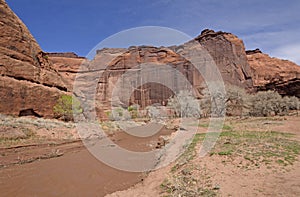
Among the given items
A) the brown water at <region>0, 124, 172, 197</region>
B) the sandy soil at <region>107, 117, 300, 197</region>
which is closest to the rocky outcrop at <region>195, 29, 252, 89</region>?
the brown water at <region>0, 124, 172, 197</region>

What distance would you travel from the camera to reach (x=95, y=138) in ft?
75.3

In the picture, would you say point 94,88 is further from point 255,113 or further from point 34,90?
point 255,113

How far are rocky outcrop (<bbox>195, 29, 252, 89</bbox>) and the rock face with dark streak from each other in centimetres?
4690

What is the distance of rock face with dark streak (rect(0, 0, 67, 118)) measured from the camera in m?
23.6

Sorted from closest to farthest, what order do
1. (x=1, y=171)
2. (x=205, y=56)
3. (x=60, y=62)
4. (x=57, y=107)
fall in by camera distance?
(x=1, y=171)
(x=57, y=107)
(x=205, y=56)
(x=60, y=62)

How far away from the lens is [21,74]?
2622 cm

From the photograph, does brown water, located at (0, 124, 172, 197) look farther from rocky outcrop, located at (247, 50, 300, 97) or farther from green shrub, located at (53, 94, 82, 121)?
rocky outcrop, located at (247, 50, 300, 97)

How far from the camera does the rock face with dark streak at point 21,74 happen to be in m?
23.6

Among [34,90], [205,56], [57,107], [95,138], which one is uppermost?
[205,56]

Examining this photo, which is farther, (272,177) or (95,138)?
(95,138)

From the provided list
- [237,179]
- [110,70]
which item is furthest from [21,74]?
[110,70]

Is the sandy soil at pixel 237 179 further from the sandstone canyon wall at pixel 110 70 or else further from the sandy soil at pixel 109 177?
the sandstone canyon wall at pixel 110 70

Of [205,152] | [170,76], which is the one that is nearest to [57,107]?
[205,152]

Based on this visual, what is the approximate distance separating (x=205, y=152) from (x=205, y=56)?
5854 centimetres
